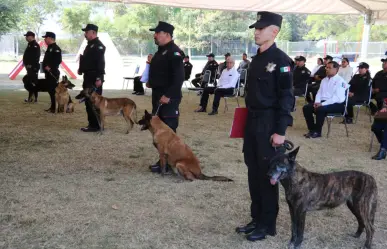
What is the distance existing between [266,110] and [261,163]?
391 millimetres

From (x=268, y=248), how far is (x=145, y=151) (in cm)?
320

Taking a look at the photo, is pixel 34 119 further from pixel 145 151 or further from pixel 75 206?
pixel 75 206

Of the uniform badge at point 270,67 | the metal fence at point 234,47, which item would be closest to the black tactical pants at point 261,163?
the uniform badge at point 270,67

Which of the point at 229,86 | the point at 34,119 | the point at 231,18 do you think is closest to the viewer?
the point at 34,119

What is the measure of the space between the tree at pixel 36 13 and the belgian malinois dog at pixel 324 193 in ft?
119

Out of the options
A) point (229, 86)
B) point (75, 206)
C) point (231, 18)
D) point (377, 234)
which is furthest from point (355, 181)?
point (231, 18)

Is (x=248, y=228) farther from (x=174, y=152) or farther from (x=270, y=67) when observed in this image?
(x=174, y=152)

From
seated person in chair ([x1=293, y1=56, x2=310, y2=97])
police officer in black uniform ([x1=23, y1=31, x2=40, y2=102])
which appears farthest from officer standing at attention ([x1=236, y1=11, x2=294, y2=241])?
police officer in black uniform ([x1=23, y1=31, x2=40, y2=102])

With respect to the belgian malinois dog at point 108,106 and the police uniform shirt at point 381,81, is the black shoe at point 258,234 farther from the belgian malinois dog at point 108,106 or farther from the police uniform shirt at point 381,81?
the police uniform shirt at point 381,81

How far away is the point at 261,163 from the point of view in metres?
2.87

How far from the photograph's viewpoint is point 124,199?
3.92 m

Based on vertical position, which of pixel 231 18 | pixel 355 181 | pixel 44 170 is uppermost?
pixel 231 18

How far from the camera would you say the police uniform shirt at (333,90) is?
22.4ft

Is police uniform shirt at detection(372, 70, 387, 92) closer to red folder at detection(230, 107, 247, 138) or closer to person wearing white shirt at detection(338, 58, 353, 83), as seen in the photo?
person wearing white shirt at detection(338, 58, 353, 83)
